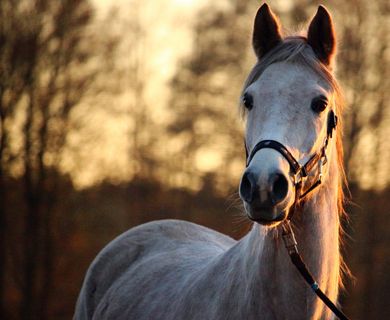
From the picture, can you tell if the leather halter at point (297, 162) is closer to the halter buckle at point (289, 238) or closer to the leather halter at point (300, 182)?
the leather halter at point (300, 182)

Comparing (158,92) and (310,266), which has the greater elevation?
(158,92)

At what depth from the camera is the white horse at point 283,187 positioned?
11.9ft

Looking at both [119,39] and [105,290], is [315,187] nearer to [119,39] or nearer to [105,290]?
[105,290]

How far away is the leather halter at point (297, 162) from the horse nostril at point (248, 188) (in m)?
0.20

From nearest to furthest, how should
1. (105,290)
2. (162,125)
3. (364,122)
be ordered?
(105,290)
(364,122)
(162,125)

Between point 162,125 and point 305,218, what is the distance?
16.3 m

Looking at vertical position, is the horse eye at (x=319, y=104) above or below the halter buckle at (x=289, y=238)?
above

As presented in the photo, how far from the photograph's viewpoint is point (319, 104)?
3.97 meters

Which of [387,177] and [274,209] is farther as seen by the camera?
[387,177]

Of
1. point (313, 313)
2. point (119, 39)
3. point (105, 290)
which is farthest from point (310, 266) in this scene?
point (119, 39)

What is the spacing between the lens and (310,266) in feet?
13.2

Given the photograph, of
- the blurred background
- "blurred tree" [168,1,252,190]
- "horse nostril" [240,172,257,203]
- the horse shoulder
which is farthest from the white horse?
"blurred tree" [168,1,252,190]

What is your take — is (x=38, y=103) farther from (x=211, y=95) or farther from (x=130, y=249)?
(x=130, y=249)

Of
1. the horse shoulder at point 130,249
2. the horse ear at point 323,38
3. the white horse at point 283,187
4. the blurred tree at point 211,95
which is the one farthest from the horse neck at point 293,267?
the blurred tree at point 211,95
